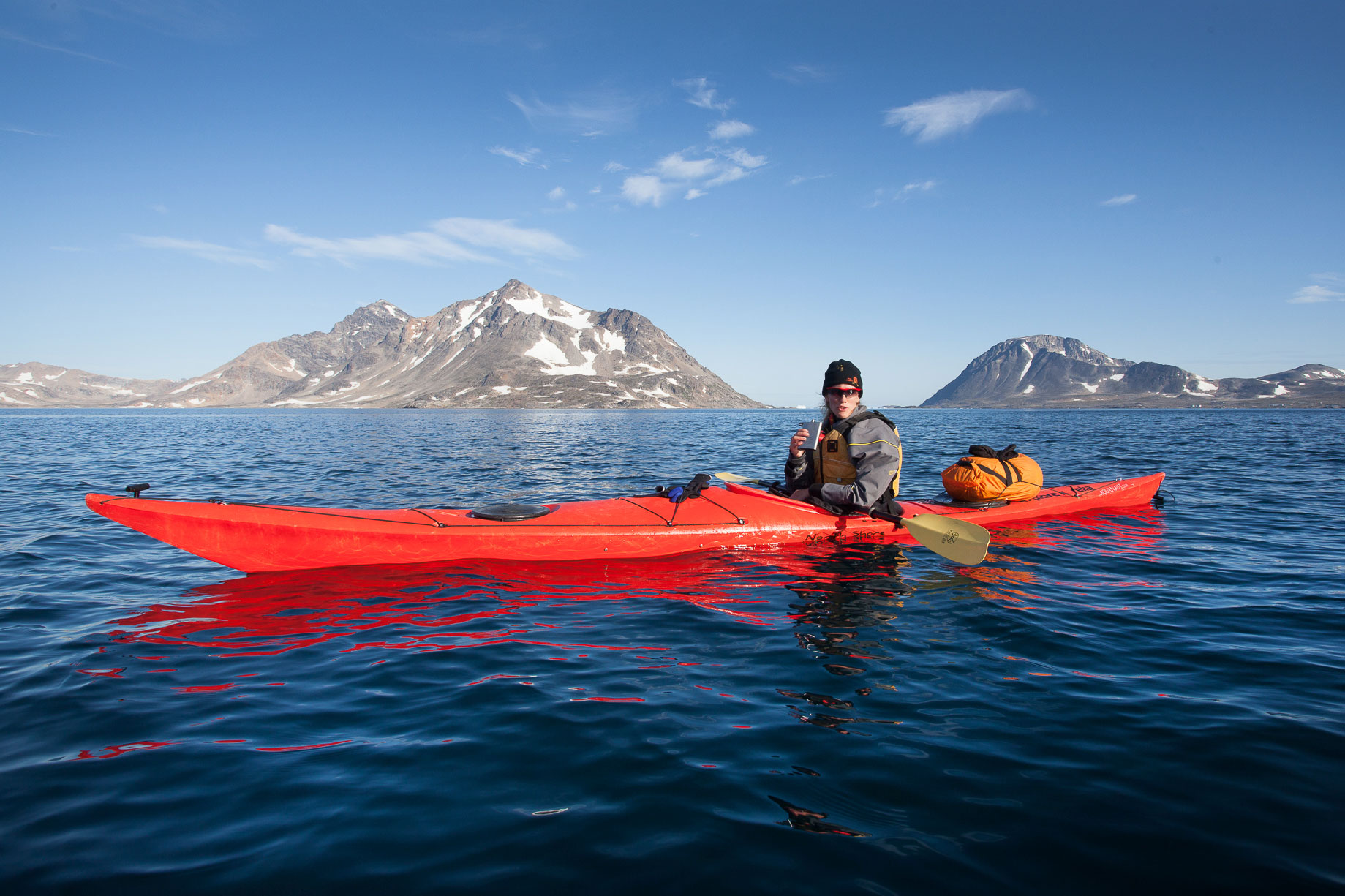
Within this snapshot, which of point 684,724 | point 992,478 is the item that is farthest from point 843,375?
point 684,724

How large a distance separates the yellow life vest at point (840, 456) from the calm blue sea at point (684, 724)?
0.94m

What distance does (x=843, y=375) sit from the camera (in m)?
7.89

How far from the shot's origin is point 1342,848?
2.78 metres

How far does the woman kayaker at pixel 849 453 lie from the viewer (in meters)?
7.89

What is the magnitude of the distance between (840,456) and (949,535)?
1655 millimetres

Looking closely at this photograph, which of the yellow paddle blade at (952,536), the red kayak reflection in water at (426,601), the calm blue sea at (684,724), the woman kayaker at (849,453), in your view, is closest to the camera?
the calm blue sea at (684,724)

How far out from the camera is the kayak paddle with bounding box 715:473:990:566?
7148mm

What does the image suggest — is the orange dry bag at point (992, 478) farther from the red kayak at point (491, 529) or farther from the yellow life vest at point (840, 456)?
the yellow life vest at point (840, 456)

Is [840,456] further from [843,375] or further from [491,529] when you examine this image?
[491,529]

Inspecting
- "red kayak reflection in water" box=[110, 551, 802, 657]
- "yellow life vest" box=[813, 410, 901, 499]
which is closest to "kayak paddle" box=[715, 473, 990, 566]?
"yellow life vest" box=[813, 410, 901, 499]

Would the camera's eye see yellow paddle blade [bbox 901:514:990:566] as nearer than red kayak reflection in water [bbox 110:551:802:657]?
No

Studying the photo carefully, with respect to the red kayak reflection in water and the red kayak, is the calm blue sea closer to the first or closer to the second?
the red kayak reflection in water

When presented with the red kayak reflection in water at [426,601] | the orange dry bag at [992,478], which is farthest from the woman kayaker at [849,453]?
the orange dry bag at [992,478]

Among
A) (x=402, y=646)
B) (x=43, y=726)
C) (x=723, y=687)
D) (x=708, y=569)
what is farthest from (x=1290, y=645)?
(x=43, y=726)
